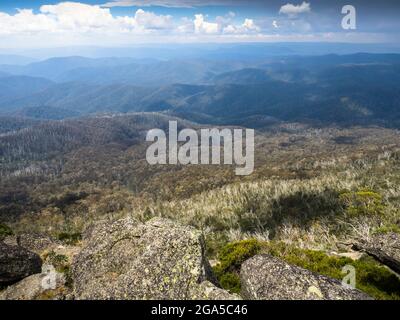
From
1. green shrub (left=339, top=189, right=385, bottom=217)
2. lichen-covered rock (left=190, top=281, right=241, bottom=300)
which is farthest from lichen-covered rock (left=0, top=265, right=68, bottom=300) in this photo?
green shrub (left=339, top=189, right=385, bottom=217)

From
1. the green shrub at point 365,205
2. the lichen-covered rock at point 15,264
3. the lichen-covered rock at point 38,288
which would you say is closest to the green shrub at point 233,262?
the lichen-covered rock at point 38,288

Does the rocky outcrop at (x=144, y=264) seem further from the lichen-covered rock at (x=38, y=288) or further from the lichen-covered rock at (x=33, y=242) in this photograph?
the lichen-covered rock at (x=33, y=242)

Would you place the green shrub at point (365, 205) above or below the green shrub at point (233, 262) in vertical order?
below

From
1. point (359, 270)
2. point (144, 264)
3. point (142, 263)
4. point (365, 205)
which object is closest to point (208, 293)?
point (144, 264)

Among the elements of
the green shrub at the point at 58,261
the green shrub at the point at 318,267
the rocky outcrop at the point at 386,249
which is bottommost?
the green shrub at the point at 58,261
